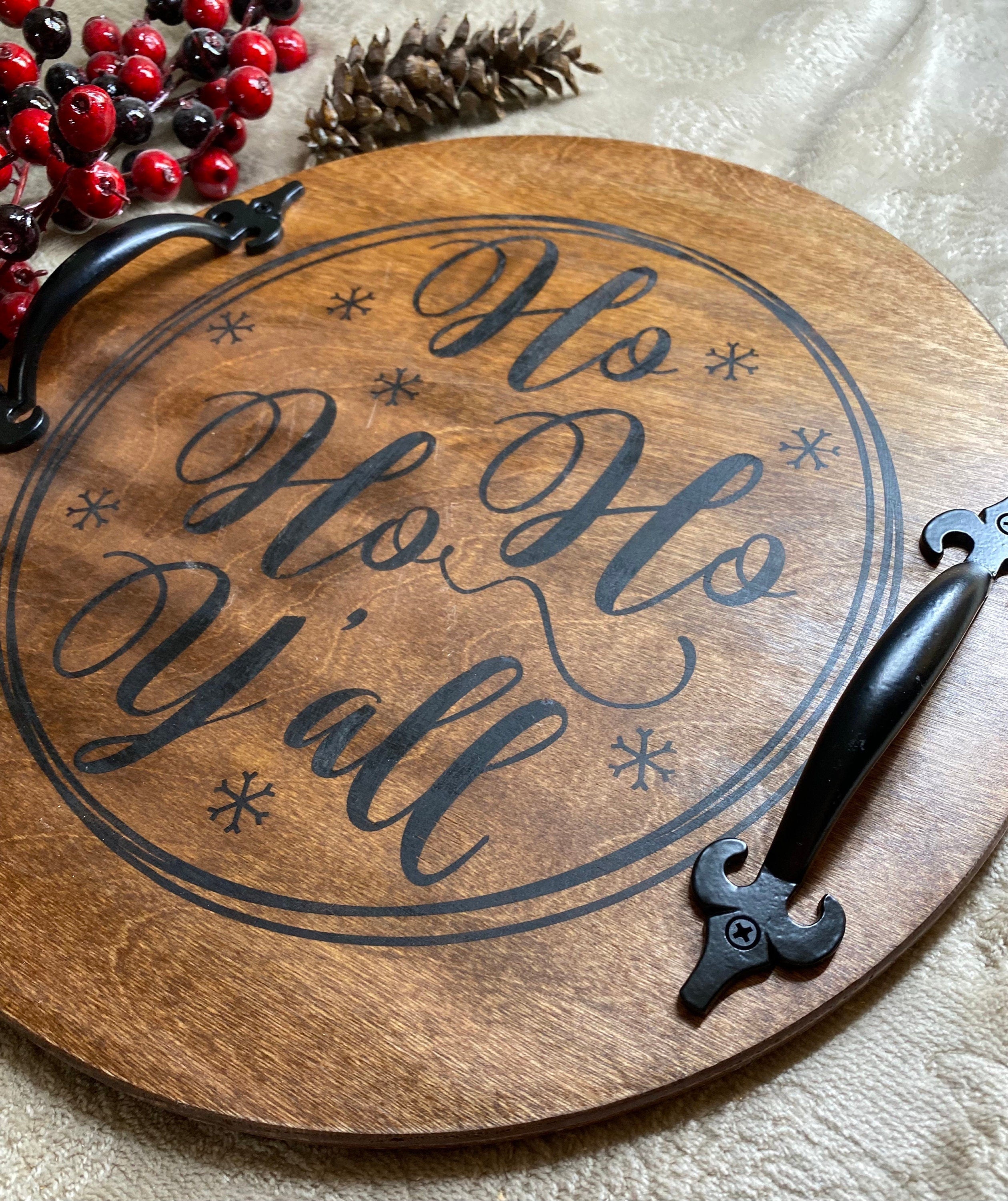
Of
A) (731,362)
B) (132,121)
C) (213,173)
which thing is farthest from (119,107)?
(731,362)

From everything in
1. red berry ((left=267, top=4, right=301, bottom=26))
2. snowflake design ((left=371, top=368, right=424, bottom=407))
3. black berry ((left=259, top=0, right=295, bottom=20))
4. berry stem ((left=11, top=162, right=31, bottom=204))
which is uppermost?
black berry ((left=259, top=0, right=295, bottom=20))

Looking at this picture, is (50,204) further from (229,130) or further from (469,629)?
(469,629)

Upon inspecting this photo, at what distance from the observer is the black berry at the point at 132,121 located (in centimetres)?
92

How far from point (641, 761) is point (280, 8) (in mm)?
900

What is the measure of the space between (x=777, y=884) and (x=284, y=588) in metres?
0.37

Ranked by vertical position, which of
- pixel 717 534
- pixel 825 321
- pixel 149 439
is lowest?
pixel 149 439

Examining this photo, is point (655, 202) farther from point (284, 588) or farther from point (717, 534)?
point (284, 588)

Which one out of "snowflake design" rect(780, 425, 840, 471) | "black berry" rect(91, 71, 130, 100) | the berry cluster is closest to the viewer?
"snowflake design" rect(780, 425, 840, 471)

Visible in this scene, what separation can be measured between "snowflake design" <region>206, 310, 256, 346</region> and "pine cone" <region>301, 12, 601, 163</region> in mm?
266

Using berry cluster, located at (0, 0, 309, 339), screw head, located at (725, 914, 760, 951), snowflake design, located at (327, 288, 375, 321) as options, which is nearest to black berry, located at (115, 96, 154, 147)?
berry cluster, located at (0, 0, 309, 339)

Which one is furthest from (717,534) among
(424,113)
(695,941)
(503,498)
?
(424,113)

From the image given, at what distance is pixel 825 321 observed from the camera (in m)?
0.82

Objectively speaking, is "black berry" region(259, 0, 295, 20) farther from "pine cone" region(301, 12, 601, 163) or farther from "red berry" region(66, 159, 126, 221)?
"red berry" region(66, 159, 126, 221)

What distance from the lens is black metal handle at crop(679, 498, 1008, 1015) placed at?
0.56m
